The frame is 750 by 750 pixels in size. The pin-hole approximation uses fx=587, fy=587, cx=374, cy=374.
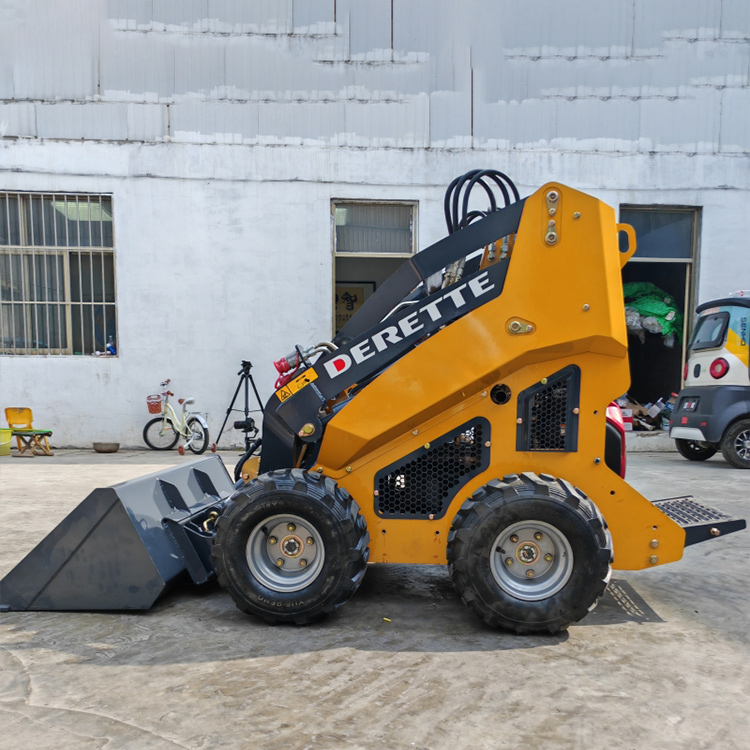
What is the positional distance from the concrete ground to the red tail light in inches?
231

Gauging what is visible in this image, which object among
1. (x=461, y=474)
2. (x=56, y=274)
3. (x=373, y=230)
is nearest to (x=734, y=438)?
(x=373, y=230)

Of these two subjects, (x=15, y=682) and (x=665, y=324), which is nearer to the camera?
(x=15, y=682)

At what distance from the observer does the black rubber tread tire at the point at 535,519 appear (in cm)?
270

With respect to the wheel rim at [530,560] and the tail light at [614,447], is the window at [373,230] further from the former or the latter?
the wheel rim at [530,560]

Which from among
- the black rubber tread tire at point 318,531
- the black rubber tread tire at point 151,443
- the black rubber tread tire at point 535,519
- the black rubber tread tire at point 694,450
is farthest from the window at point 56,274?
the black rubber tread tire at point 694,450

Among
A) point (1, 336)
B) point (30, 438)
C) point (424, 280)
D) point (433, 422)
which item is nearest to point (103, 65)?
point (1, 336)

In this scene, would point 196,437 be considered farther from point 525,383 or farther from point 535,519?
point 535,519

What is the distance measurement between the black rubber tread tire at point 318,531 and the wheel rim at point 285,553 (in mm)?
37

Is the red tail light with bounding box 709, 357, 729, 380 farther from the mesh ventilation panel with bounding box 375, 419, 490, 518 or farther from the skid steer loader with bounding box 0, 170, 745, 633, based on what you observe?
the mesh ventilation panel with bounding box 375, 419, 490, 518

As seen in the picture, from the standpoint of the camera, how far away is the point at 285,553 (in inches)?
116

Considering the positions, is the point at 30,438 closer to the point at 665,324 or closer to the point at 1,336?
the point at 1,336

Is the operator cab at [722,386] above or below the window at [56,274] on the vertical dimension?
below

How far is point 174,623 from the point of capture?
9.67 ft

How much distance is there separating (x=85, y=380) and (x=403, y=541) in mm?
8453
